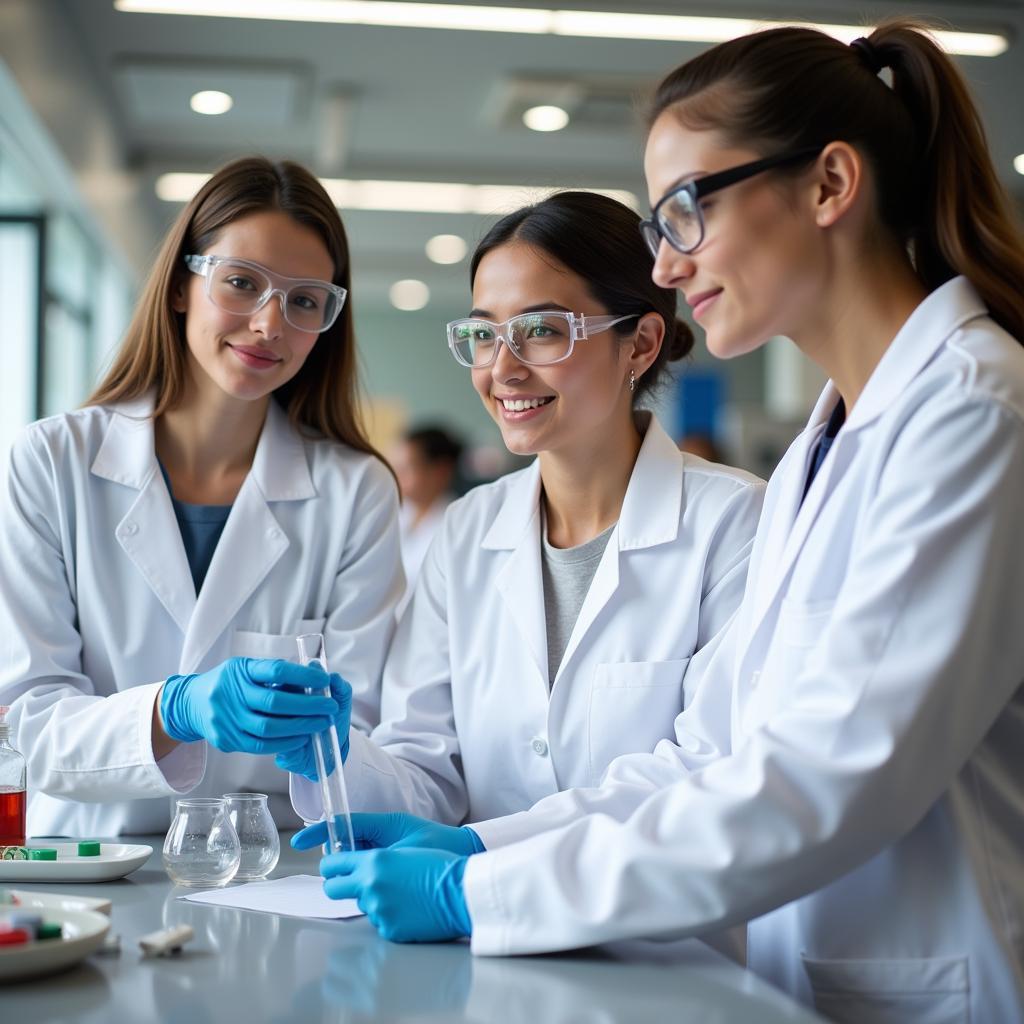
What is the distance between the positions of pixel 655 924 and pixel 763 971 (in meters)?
0.33

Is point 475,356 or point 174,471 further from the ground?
point 475,356

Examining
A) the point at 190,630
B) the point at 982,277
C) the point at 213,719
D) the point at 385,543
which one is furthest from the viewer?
the point at 385,543

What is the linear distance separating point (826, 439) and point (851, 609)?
47 centimetres

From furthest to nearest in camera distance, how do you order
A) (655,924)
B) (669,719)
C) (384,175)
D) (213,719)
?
(384,175)
(669,719)
(213,719)
(655,924)

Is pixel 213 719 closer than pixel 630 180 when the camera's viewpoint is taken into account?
Yes

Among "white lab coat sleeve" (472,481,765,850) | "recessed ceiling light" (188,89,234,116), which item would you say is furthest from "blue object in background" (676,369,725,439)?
"white lab coat sleeve" (472,481,765,850)

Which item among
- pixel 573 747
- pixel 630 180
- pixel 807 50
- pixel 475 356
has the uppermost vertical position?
pixel 630 180

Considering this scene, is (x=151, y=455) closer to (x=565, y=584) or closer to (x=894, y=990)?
(x=565, y=584)

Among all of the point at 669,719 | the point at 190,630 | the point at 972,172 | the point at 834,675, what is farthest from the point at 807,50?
the point at 190,630

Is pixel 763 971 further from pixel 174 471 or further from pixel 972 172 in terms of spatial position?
pixel 174 471

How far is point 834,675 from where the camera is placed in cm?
120

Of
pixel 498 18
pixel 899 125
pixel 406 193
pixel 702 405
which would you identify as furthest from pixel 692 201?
pixel 702 405

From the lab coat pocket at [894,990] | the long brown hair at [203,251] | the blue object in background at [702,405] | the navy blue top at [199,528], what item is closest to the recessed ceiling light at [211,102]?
the long brown hair at [203,251]

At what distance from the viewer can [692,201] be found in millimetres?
1392
